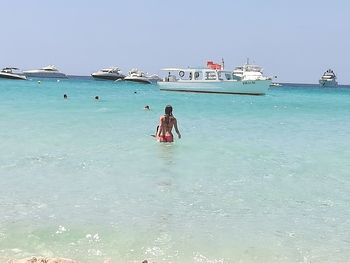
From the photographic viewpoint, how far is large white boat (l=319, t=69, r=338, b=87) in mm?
140000

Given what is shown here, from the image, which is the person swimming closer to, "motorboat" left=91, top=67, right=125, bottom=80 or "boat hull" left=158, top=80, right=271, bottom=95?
"boat hull" left=158, top=80, right=271, bottom=95

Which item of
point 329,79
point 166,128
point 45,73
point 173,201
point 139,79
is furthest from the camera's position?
point 329,79

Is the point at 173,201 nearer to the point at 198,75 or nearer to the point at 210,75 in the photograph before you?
the point at 210,75

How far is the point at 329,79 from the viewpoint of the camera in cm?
13938

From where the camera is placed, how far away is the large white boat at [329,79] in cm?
14000

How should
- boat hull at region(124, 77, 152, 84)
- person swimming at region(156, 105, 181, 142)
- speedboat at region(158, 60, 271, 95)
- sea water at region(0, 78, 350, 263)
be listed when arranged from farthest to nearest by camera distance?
1. boat hull at region(124, 77, 152, 84)
2. speedboat at region(158, 60, 271, 95)
3. person swimming at region(156, 105, 181, 142)
4. sea water at region(0, 78, 350, 263)

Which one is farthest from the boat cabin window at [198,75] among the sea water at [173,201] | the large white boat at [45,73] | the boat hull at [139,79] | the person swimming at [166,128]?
the large white boat at [45,73]

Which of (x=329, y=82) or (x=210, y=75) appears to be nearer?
(x=210, y=75)

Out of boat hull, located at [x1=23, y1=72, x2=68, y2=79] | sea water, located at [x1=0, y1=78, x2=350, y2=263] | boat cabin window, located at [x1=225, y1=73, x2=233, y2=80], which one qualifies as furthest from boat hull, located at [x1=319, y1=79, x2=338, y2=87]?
sea water, located at [x1=0, y1=78, x2=350, y2=263]

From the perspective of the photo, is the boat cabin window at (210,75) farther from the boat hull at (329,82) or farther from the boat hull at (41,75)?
the boat hull at (329,82)

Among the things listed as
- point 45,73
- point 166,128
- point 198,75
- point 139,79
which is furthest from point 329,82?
point 166,128

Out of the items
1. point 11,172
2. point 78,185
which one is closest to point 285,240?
point 78,185

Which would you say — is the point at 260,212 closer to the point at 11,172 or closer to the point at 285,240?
the point at 285,240

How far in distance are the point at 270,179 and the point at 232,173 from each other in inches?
31.6
